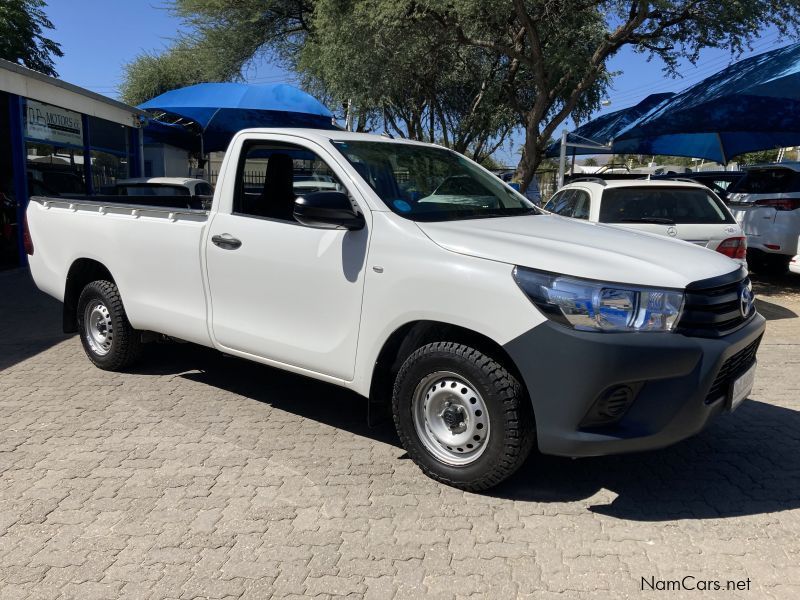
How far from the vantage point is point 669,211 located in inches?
303

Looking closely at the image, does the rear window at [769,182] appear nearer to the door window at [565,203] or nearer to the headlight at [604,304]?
the door window at [565,203]

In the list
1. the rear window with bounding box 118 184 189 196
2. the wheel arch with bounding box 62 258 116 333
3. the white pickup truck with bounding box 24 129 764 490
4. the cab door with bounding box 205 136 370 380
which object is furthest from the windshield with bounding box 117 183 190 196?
the cab door with bounding box 205 136 370 380

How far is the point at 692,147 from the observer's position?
21.9 meters

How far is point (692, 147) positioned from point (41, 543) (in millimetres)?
22443

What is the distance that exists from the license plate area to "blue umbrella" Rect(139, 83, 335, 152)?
40.4 feet

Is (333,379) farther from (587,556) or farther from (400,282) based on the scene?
(587,556)

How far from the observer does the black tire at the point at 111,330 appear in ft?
17.9

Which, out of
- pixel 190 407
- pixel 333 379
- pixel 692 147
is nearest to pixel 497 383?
pixel 333 379

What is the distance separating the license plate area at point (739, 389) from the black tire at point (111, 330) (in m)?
4.29

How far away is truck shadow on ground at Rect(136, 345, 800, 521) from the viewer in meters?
3.59

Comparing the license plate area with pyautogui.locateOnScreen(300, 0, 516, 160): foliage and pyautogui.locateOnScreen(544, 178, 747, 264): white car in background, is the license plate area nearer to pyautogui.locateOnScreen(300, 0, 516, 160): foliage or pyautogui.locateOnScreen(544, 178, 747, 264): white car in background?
pyautogui.locateOnScreen(544, 178, 747, 264): white car in background

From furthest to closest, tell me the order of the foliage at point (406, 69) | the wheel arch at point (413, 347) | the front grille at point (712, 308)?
1. the foliage at point (406, 69)
2. the wheel arch at point (413, 347)
3. the front grille at point (712, 308)
